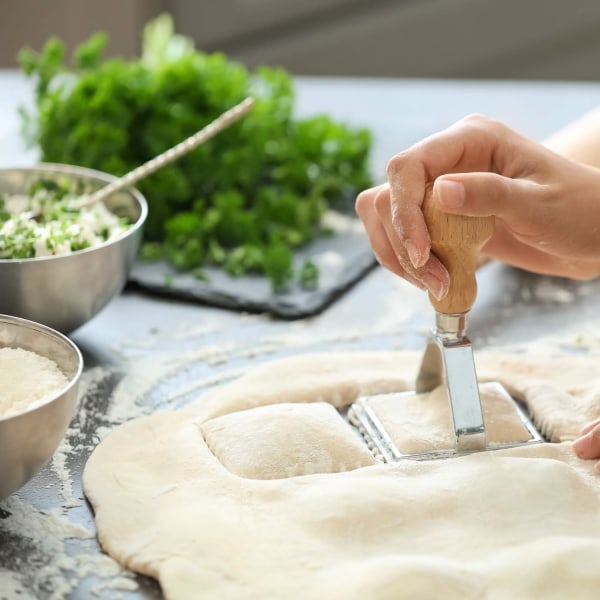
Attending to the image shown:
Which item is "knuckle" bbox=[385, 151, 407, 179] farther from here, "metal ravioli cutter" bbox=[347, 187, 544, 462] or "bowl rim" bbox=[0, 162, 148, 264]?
"bowl rim" bbox=[0, 162, 148, 264]

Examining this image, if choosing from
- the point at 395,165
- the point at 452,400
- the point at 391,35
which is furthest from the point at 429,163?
the point at 391,35

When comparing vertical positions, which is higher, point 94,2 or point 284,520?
point 94,2

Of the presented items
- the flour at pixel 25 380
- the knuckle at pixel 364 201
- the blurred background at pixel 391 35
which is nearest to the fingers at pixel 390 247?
the knuckle at pixel 364 201

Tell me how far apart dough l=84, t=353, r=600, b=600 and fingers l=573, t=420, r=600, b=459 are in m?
0.01

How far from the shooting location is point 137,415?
1309 millimetres

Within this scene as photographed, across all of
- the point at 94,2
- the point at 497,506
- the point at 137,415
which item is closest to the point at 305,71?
the point at 94,2

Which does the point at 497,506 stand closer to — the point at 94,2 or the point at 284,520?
the point at 284,520

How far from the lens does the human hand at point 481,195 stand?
43.9 inches

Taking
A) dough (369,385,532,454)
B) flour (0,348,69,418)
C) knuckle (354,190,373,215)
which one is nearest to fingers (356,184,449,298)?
knuckle (354,190,373,215)

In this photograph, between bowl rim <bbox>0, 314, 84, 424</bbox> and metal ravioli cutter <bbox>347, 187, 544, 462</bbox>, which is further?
metal ravioli cutter <bbox>347, 187, 544, 462</bbox>

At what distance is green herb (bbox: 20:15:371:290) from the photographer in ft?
5.92

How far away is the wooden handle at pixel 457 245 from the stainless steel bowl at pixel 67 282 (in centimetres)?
48

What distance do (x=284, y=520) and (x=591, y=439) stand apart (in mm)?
389

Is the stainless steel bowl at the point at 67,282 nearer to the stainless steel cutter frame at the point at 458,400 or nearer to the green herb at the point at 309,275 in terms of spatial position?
the green herb at the point at 309,275
